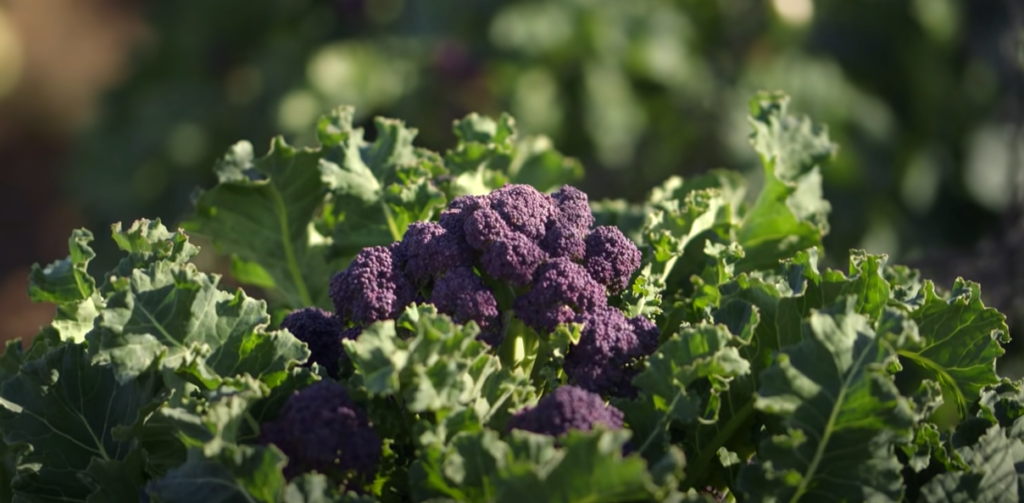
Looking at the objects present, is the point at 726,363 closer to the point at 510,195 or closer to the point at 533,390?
the point at 533,390

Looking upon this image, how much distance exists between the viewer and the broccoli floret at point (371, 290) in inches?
60.4

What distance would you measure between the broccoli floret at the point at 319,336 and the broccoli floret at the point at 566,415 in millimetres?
335

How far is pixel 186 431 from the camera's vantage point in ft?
4.49

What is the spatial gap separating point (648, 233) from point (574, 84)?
126 inches

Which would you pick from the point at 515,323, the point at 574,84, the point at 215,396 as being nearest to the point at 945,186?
the point at 574,84

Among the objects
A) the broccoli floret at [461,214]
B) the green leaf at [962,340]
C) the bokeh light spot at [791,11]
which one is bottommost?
the bokeh light spot at [791,11]

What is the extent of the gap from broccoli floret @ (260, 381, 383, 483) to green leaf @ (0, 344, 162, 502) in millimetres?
306

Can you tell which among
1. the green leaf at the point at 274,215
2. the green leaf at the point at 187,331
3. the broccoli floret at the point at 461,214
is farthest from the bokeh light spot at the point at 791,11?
the green leaf at the point at 187,331

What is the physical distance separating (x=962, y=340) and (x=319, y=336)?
896mm

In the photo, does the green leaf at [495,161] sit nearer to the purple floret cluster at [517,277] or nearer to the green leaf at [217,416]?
the purple floret cluster at [517,277]

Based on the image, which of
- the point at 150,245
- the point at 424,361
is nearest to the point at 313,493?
the point at 424,361

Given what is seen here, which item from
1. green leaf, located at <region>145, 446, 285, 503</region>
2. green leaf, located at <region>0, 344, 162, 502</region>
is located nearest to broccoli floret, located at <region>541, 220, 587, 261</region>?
green leaf, located at <region>145, 446, 285, 503</region>

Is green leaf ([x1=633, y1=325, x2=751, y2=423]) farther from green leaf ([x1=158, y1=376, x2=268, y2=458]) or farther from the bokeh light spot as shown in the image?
the bokeh light spot

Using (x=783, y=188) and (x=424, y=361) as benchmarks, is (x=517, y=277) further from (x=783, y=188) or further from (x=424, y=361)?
(x=783, y=188)
